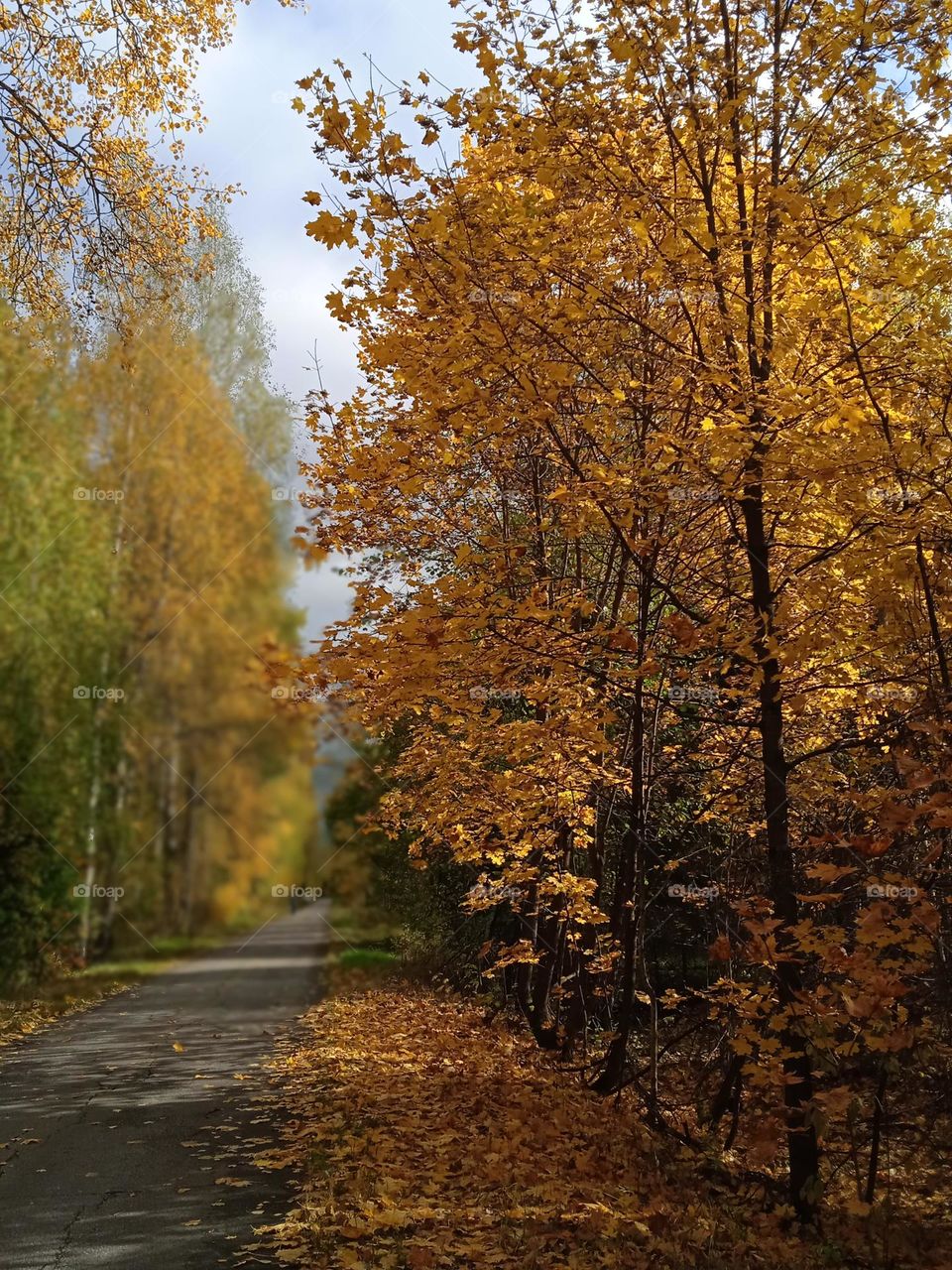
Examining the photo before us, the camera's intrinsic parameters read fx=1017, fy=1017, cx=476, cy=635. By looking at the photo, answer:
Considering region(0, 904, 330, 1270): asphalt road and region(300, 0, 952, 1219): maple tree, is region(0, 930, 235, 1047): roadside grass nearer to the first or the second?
region(0, 904, 330, 1270): asphalt road

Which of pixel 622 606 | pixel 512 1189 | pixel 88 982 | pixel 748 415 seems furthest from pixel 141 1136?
pixel 88 982

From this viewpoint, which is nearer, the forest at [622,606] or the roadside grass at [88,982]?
the forest at [622,606]

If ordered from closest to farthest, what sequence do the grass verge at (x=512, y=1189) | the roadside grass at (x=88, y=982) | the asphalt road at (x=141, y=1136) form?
the grass verge at (x=512, y=1189), the asphalt road at (x=141, y=1136), the roadside grass at (x=88, y=982)

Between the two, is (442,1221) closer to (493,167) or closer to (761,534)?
(761,534)

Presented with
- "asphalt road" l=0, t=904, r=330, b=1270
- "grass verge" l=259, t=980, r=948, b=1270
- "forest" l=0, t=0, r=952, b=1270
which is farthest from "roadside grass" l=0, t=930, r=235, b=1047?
"grass verge" l=259, t=980, r=948, b=1270

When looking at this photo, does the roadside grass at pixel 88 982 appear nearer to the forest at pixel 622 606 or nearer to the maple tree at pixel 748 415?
the forest at pixel 622 606

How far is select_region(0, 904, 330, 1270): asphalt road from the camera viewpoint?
492 cm

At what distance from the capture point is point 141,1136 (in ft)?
22.6

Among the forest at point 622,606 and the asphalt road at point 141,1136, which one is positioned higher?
the forest at point 622,606

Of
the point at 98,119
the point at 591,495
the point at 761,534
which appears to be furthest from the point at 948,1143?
the point at 98,119

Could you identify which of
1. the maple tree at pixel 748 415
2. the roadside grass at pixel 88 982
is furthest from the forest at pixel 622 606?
the roadside grass at pixel 88 982

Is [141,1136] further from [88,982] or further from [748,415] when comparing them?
[88,982]

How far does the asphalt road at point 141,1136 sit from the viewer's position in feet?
16.1

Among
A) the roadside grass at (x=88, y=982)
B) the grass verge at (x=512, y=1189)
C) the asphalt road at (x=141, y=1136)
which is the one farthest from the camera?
the roadside grass at (x=88, y=982)
